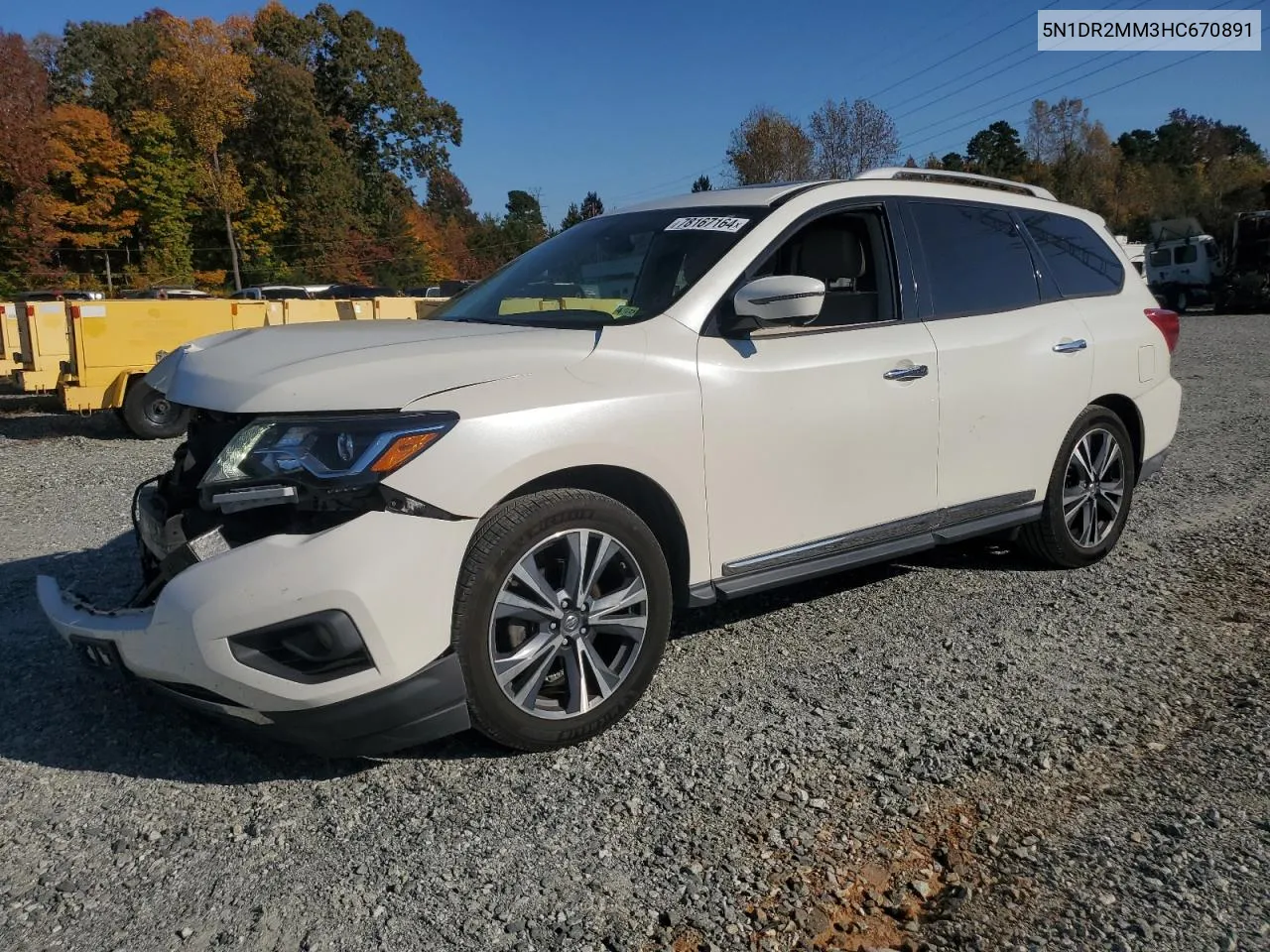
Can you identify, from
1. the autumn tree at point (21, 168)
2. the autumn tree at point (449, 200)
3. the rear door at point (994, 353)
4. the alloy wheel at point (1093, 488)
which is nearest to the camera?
the rear door at point (994, 353)

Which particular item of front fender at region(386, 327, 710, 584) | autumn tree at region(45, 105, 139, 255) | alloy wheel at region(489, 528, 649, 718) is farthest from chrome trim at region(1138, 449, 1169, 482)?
autumn tree at region(45, 105, 139, 255)

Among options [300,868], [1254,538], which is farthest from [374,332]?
[1254,538]

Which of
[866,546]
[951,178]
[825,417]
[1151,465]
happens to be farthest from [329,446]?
[1151,465]

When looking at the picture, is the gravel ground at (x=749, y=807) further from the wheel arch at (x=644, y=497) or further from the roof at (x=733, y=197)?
the roof at (x=733, y=197)

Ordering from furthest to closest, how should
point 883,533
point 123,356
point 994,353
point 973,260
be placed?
point 123,356 → point 973,260 → point 994,353 → point 883,533

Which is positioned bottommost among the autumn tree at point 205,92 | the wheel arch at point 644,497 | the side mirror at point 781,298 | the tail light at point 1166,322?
the wheel arch at point 644,497

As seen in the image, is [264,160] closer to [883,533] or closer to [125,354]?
[125,354]

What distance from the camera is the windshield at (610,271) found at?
358 cm

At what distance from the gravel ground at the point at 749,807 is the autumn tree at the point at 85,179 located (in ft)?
149

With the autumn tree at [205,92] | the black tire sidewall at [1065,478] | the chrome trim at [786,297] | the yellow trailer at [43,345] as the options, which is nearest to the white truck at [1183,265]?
the black tire sidewall at [1065,478]

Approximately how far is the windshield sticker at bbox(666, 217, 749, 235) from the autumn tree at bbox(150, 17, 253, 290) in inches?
1898

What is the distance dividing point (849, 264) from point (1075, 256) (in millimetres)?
1686

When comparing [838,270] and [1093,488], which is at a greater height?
[838,270]

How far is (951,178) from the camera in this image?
4.64 metres
